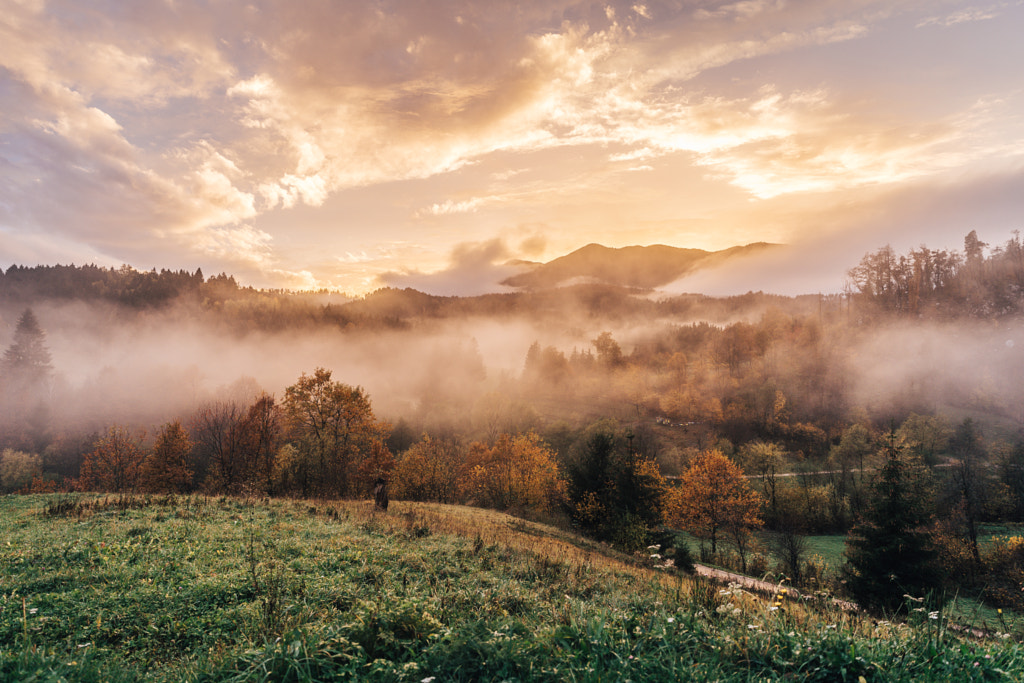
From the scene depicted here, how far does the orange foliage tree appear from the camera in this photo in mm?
58469

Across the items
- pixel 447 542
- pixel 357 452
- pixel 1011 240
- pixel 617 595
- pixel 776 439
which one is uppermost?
pixel 1011 240

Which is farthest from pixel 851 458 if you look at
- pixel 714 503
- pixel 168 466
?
pixel 168 466

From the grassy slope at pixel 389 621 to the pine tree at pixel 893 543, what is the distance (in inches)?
1144

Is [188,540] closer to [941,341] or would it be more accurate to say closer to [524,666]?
[524,666]

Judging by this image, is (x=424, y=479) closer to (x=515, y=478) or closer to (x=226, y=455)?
(x=515, y=478)

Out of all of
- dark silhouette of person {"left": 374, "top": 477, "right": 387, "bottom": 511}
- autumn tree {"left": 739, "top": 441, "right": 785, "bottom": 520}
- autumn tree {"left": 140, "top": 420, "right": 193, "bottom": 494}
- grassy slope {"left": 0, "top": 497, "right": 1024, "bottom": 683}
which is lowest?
autumn tree {"left": 739, "top": 441, "right": 785, "bottom": 520}

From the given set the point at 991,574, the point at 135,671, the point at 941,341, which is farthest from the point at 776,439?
the point at 135,671

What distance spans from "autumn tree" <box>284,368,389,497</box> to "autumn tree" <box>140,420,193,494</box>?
15230 millimetres

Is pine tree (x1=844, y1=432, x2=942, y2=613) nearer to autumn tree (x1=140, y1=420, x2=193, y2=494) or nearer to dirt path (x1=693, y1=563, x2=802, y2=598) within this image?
dirt path (x1=693, y1=563, x2=802, y2=598)

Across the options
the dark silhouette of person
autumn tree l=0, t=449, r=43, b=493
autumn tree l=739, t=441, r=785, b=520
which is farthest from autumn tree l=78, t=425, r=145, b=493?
autumn tree l=739, t=441, r=785, b=520

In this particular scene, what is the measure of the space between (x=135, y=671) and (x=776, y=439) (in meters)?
139

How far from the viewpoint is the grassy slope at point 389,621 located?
13.1 ft

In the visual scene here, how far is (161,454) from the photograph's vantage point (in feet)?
182

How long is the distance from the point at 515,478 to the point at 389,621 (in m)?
60.2
